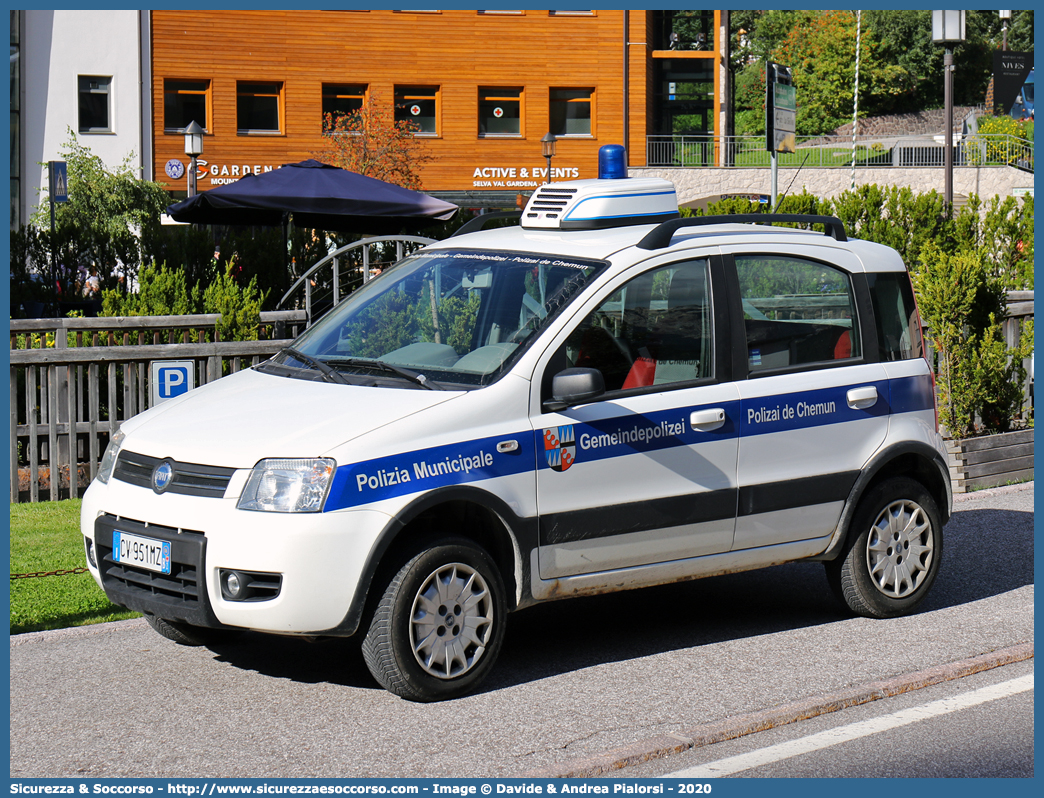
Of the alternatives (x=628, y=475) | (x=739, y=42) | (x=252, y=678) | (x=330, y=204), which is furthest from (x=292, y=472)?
(x=739, y=42)

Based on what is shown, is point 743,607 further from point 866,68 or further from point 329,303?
point 866,68

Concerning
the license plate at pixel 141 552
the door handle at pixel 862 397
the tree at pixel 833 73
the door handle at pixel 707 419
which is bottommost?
the license plate at pixel 141 552

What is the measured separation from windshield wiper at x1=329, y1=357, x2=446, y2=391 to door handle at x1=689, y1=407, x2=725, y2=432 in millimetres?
1243

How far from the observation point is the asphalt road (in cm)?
469

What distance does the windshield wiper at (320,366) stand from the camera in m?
5.75

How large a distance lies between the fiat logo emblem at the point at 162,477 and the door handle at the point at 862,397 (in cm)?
334

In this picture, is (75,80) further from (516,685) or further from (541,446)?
(516,685)

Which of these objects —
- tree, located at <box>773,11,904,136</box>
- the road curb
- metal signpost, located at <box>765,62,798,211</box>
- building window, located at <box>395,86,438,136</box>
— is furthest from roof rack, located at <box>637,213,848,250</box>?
tree, located at <box>773,11,904,136</box>

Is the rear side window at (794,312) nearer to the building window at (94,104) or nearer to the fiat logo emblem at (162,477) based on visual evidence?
the fiat logo emblem at (162,477)

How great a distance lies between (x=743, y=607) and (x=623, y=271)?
219cm

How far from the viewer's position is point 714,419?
6035 mm

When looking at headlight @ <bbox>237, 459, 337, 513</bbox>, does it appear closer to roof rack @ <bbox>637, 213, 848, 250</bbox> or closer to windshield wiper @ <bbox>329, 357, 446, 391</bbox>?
windshield wiper @ <bbox>329, 357, 446, 391</bbox>

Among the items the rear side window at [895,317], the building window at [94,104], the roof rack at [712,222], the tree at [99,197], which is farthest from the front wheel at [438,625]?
the building window at [94,104]

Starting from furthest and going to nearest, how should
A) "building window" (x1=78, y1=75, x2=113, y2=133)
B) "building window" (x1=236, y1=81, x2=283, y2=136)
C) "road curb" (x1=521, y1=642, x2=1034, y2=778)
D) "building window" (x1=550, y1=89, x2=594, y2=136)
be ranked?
"building window" (x1=550, y1=89, x2=594, y2=136) → "building window" (x1=236, y1=81, x2=283, y2=136) → "building window" (x1=78, y1=75, x2=113, y2=133) → "road curb" (x1=521, y1=642, x2=1034, y2=778)
